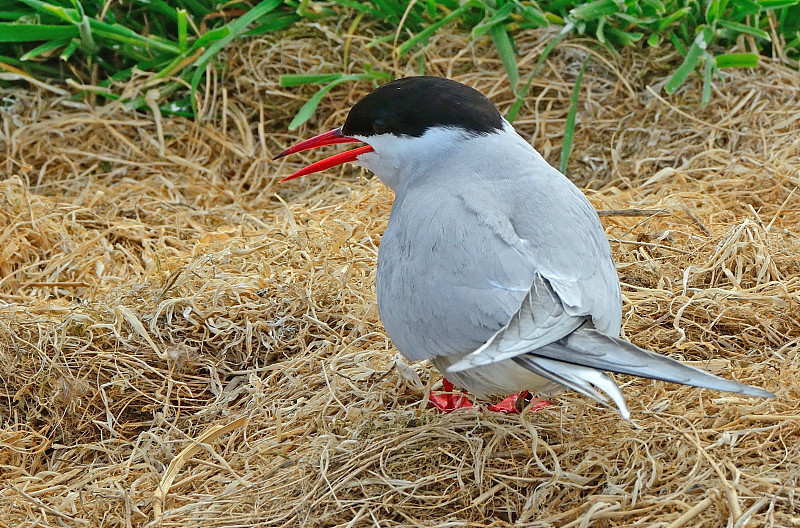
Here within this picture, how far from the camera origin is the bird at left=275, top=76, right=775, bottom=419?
6.29 feet

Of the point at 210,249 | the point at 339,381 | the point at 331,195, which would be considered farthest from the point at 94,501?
the point at 331,195

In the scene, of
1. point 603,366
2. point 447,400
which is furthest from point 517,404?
point 603,366

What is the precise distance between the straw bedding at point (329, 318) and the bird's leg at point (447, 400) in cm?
6

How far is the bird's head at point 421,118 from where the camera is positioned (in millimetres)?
2510

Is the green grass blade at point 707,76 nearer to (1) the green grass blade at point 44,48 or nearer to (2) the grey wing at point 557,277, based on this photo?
(2) the grey wing at point 557,277

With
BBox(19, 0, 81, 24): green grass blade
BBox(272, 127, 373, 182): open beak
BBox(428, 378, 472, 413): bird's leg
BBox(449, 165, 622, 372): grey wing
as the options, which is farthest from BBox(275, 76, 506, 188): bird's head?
BBox(19, 0, 81, 24): green grass blade

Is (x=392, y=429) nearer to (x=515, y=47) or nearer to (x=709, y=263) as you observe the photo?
(x=709, y=263)

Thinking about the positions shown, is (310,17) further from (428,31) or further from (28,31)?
(28,31)

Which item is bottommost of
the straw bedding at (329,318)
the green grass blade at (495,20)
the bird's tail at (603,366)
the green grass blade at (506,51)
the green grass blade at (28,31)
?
the straw bedding at (329,318)

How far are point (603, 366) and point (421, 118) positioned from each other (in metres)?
0.96

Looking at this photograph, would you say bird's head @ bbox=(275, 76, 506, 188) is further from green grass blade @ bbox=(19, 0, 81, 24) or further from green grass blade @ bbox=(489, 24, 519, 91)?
green grass blade @ bbox=(19, 0, 81, 24)

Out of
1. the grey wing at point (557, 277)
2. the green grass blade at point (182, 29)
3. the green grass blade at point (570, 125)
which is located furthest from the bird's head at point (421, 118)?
the green grass blade at point (182, 29)

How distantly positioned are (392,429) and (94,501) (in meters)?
0.77

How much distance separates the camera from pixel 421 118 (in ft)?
8.28
